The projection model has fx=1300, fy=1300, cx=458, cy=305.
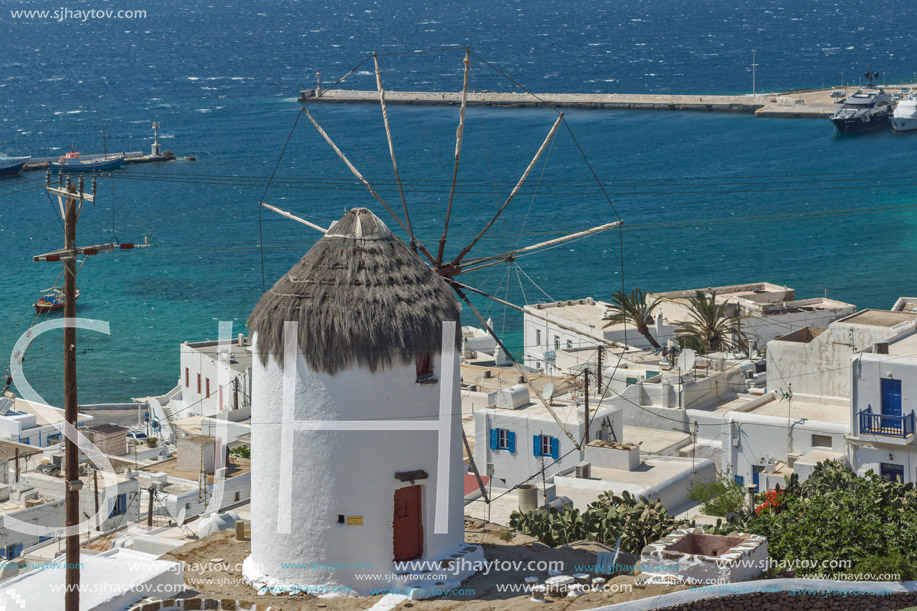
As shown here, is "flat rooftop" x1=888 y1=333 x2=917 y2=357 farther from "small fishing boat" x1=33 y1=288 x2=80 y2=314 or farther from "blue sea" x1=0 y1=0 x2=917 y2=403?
"small fishing boat" x1=33 y1=288 x2=80 y2=314

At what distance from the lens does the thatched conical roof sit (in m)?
20.1

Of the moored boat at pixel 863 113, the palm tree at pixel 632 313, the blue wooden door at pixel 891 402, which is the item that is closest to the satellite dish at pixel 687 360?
the palm tree at pixel 632 313

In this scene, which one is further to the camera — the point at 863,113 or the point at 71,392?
the point at 863,113

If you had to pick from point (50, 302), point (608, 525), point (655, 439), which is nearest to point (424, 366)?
point (608, 525)

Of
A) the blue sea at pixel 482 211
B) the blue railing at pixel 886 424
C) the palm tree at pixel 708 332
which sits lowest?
the blue railing at pixel 886 424

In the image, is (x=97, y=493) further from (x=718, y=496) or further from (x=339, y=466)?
(x=718, y=496)

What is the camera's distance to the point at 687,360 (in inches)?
1804

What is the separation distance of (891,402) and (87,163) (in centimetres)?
12534

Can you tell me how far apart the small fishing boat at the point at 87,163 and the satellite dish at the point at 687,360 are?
10691 centimetres

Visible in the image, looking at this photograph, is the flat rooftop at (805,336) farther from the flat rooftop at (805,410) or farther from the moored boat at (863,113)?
the moored boat at (863,113)

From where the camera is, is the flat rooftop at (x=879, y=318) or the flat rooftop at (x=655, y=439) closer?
the flat rooftop at (x=655, y=439)

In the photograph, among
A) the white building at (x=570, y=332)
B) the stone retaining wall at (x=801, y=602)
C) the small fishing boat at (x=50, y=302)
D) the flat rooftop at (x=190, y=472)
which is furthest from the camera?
the small fishing boat at (x=50, y=302)

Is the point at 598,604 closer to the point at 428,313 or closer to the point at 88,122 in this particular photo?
the point at 428,313

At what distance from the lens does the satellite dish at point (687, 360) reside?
4544cm
